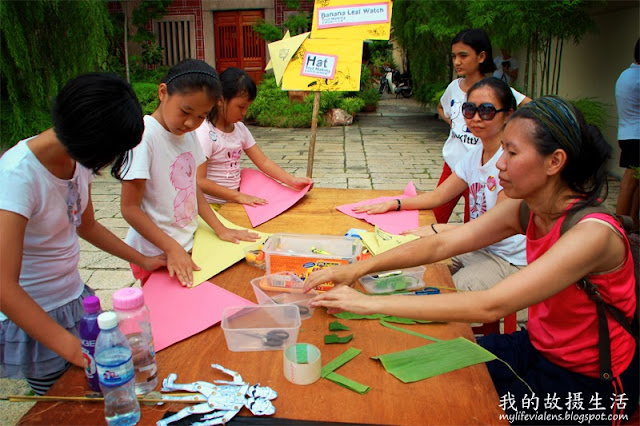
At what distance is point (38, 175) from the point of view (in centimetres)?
137

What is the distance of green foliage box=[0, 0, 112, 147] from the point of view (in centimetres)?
553

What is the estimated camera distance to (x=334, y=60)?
3221 millimetres

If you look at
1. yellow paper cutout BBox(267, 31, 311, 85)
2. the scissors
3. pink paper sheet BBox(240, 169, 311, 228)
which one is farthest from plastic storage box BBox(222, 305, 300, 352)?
yellow paper cutout BBox(267, 31, 311, 85)

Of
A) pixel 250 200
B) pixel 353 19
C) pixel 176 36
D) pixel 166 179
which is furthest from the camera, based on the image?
pixel 176 36

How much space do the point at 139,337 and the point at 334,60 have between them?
2.43 m

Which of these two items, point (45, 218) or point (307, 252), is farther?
point (307, 252)

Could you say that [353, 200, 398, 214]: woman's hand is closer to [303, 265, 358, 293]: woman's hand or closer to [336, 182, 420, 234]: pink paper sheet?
[336, 182, 420, 234]: pink paper sheet

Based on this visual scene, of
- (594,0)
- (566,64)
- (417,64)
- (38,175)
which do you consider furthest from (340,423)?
(417,64)

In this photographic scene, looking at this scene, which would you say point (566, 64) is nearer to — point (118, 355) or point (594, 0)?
point (594, 0)

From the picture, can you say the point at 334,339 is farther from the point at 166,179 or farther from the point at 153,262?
the point at 166,179

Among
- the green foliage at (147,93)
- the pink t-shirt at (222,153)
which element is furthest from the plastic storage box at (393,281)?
the green foliage at (147,93)

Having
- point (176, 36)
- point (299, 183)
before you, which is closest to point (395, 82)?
point (176, 36)

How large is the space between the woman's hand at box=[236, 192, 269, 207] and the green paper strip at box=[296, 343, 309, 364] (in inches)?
58.6

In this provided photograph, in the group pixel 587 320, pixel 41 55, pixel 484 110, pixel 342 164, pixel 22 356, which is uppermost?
pixel 41 55
